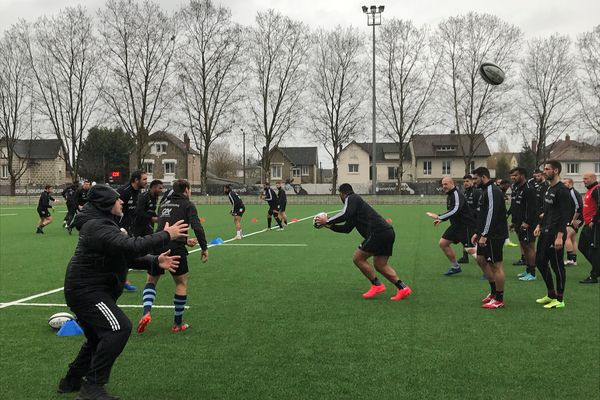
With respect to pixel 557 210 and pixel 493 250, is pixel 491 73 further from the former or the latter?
pixel 493 250

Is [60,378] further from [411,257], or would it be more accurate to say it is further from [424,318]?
[411,257]

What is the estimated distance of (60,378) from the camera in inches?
206

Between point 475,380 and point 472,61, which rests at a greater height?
point 472,61

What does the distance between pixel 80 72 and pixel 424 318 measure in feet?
166

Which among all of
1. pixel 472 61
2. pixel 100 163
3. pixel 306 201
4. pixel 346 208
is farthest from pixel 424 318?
pixel 100 163

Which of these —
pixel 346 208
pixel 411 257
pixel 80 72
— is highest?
pixel 80 72

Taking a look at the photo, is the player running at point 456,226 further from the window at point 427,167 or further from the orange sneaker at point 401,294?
the window at point 427,167

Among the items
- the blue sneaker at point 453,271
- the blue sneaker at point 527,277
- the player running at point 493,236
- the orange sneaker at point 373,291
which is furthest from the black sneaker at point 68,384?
the blue sneaker at point 527,277

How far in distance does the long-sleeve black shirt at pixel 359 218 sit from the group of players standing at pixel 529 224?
120 cm

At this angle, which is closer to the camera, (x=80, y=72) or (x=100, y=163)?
(x=80, y=72)

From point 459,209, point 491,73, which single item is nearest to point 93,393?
point 459,209

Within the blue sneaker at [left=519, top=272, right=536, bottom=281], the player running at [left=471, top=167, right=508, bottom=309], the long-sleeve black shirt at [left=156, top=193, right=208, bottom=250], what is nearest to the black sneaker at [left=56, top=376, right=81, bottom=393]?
the long-sleeve black shirt at [left=156, top=193, right=208, bottom=250]

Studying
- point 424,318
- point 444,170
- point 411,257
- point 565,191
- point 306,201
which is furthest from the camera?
point 444,170

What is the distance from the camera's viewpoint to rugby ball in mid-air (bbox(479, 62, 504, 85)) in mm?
Result: 13008
